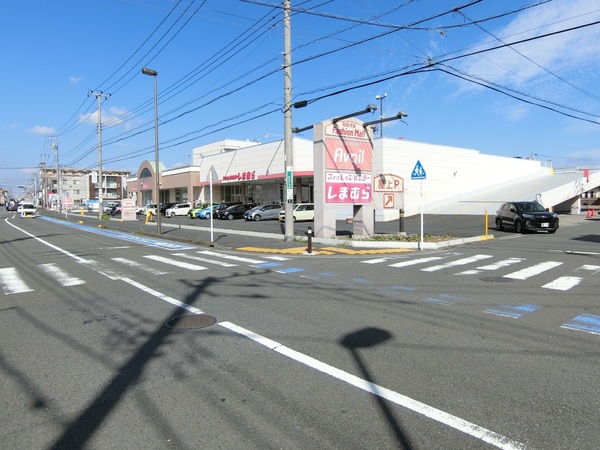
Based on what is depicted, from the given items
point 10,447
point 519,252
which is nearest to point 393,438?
point 10,447

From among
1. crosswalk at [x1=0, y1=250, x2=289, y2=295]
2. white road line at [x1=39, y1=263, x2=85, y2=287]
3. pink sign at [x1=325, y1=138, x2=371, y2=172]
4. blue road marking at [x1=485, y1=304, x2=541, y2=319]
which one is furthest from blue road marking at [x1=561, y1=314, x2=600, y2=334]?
pink sign at [x1=325, y1=138, x2=371, y2=172]

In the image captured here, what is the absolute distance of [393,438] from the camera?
2996 mm

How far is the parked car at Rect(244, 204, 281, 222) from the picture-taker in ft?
119

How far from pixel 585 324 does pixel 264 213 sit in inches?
1244

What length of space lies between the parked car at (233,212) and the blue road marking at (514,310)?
114 feet

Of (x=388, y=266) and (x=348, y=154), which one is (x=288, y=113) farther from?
(x=388, y=266)

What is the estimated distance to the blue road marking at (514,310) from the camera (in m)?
6.16

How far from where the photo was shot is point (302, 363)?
4387 mm

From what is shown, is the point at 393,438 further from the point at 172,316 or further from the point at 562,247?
the point at 562,247

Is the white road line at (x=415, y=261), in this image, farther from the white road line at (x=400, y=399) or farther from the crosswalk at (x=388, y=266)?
the white road line at (x=400, y=399)

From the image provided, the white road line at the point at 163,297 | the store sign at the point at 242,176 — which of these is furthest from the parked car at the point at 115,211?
the white road line at the point at 163,297

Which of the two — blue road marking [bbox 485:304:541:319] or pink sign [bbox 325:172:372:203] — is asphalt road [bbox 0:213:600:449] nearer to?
blue road marking [bbox 485:304:541:319]

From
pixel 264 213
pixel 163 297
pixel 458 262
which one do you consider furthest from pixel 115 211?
pixel 163 297

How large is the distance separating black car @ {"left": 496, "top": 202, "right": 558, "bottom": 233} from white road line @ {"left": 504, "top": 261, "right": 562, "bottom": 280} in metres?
10.5
